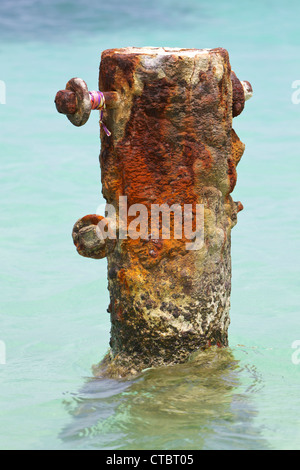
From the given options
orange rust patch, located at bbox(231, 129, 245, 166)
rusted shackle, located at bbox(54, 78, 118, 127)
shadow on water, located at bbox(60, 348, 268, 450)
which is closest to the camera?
shadow on water, located at bbox(60, 348, 268, 450)

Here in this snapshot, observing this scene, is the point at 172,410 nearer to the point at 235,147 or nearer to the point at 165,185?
the point at 165,185

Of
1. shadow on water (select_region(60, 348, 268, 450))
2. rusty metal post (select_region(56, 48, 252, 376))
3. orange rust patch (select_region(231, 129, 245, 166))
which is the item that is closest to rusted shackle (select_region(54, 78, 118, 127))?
rusty metal post (select_region(56, 48, 252, 376))

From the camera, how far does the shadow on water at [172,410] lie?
133 inches

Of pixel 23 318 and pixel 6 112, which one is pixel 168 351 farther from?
pixel 6 112

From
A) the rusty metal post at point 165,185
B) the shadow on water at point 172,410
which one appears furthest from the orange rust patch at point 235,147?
the shadow on water at point 172,410

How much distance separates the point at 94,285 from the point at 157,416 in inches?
129

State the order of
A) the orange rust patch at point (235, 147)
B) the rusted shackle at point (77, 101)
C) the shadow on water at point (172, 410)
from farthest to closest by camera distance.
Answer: the orange rust patch at point (235, 147) → the rusted shackle at point (77, 101) → the shadow on water at point (172, 410)

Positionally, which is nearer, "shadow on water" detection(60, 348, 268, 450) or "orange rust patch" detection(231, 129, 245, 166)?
"shadow on water" detection(60, 348, 268, 450)

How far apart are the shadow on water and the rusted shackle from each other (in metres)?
1.07

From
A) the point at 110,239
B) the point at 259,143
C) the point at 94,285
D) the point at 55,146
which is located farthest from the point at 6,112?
the point at 110,239

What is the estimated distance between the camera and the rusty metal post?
11.9ft

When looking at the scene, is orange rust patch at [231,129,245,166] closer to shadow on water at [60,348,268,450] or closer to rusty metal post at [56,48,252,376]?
rusty metal post at [56,48,252,376]

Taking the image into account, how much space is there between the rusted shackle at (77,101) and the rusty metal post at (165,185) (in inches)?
6.0

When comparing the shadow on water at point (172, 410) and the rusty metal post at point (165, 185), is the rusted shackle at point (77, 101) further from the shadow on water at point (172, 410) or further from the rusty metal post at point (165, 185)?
the shadow on water at point (172, 410)
